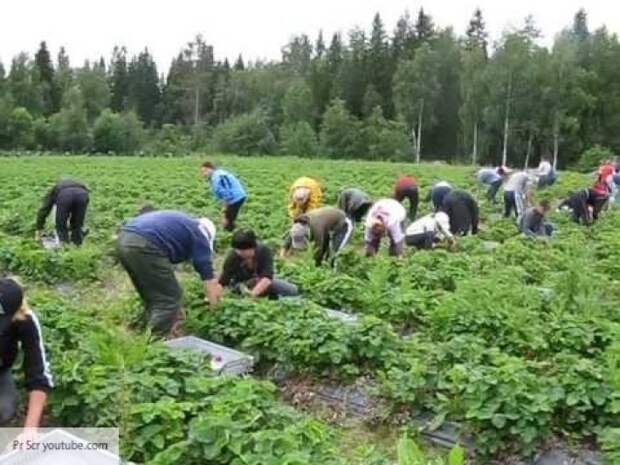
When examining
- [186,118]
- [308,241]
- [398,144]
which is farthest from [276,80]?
[308,241]

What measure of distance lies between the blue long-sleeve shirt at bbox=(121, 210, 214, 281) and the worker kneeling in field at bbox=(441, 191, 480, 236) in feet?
20.7

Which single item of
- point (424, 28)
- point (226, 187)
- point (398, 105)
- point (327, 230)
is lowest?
point (327, 230)

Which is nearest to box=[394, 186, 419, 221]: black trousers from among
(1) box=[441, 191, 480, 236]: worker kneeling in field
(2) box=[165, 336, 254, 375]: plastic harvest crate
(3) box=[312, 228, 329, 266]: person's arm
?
(1) box=[441, 191, 480, 236]: worker kneeling in field

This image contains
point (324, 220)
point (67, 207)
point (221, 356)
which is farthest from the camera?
point (67, 207)

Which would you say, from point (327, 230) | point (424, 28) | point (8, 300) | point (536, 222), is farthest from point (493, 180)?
point (424, 28)

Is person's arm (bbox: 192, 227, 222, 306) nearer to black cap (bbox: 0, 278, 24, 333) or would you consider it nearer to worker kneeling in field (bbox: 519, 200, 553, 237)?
black cap (bbox: 0, 278, 24, 333)

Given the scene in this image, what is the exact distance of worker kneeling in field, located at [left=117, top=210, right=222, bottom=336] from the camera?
248 inches

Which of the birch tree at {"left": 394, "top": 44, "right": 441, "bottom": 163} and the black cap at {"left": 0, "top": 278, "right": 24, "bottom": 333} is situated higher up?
the birch tree at {"left": 394, "top": 44, "right": 441, "bottom": 163}

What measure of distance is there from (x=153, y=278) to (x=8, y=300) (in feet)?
7.72

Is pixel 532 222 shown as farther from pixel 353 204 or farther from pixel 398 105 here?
pixel 398 105

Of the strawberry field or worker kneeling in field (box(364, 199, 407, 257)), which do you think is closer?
the strawberry field

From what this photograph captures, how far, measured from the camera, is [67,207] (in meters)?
10.3

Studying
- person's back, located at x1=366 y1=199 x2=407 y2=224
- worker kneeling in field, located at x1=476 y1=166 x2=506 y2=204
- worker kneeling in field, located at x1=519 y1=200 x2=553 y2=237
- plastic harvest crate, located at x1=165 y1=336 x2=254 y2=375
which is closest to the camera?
plastic harvest crate, located at x1=165 y1=336 x2=254 y2=375

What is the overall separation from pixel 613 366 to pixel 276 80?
68373 millimetres
